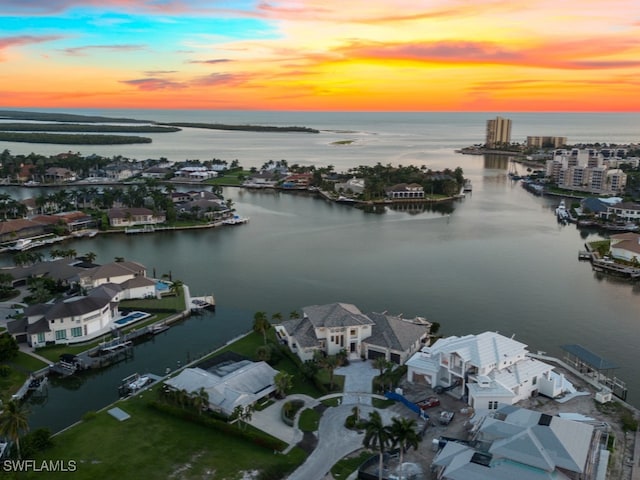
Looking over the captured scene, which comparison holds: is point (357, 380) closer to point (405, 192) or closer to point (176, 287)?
point (176, 287)

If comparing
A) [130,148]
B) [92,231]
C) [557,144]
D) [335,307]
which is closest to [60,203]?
[92,231]

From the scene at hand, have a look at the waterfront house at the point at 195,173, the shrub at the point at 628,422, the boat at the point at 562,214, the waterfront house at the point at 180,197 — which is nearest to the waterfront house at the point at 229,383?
the shrub at the point at 628,422

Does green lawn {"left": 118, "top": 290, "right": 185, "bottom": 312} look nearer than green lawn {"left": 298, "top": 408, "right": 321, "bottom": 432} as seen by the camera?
No

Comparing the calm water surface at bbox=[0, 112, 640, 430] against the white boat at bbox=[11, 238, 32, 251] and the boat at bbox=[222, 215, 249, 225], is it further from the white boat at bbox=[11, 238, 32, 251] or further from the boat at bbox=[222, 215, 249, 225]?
the white boat at bbox=[11, 238, 32, 251]

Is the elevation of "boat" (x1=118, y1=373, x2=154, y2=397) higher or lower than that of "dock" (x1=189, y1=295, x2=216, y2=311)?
lower

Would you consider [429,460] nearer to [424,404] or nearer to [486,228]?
[424,404]

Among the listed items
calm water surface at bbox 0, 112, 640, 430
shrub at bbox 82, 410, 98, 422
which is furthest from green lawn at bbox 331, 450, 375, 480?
calm water surface at bbox 0, 112, 640, 430
